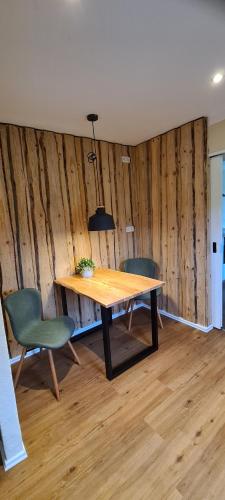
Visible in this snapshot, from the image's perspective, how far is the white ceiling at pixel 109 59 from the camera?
3.71 feet

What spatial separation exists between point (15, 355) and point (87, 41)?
2.77 m

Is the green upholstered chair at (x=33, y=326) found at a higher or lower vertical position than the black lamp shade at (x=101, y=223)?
lower

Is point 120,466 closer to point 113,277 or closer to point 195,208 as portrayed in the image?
point 113,277

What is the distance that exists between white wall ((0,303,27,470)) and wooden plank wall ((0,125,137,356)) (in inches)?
43.8

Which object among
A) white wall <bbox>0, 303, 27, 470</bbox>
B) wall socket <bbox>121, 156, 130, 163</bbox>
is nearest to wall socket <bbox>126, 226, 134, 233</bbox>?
wall socket <bbox>121, 156, 130, 163</bbox>

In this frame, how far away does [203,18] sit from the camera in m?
1.19

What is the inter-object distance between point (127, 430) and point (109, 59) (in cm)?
252

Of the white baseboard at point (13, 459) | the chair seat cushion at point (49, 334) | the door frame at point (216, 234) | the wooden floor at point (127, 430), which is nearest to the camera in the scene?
the wooden floor at point (127, 430)

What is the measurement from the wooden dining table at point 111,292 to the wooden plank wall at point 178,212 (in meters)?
0.68

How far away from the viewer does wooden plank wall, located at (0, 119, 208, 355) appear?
2.38 meters

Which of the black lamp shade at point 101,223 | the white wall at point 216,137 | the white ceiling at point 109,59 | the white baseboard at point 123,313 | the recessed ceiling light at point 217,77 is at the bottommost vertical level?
the white baseboard at point 123,313

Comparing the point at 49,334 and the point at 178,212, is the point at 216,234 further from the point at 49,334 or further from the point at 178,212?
the point at 49,334

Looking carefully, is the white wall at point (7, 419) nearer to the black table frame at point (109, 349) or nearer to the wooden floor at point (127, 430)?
the wooden floor at point (127, 430)

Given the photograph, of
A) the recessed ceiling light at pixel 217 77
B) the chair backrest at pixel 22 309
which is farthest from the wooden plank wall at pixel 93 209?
the recessed ceiling light at pixel 217 77
